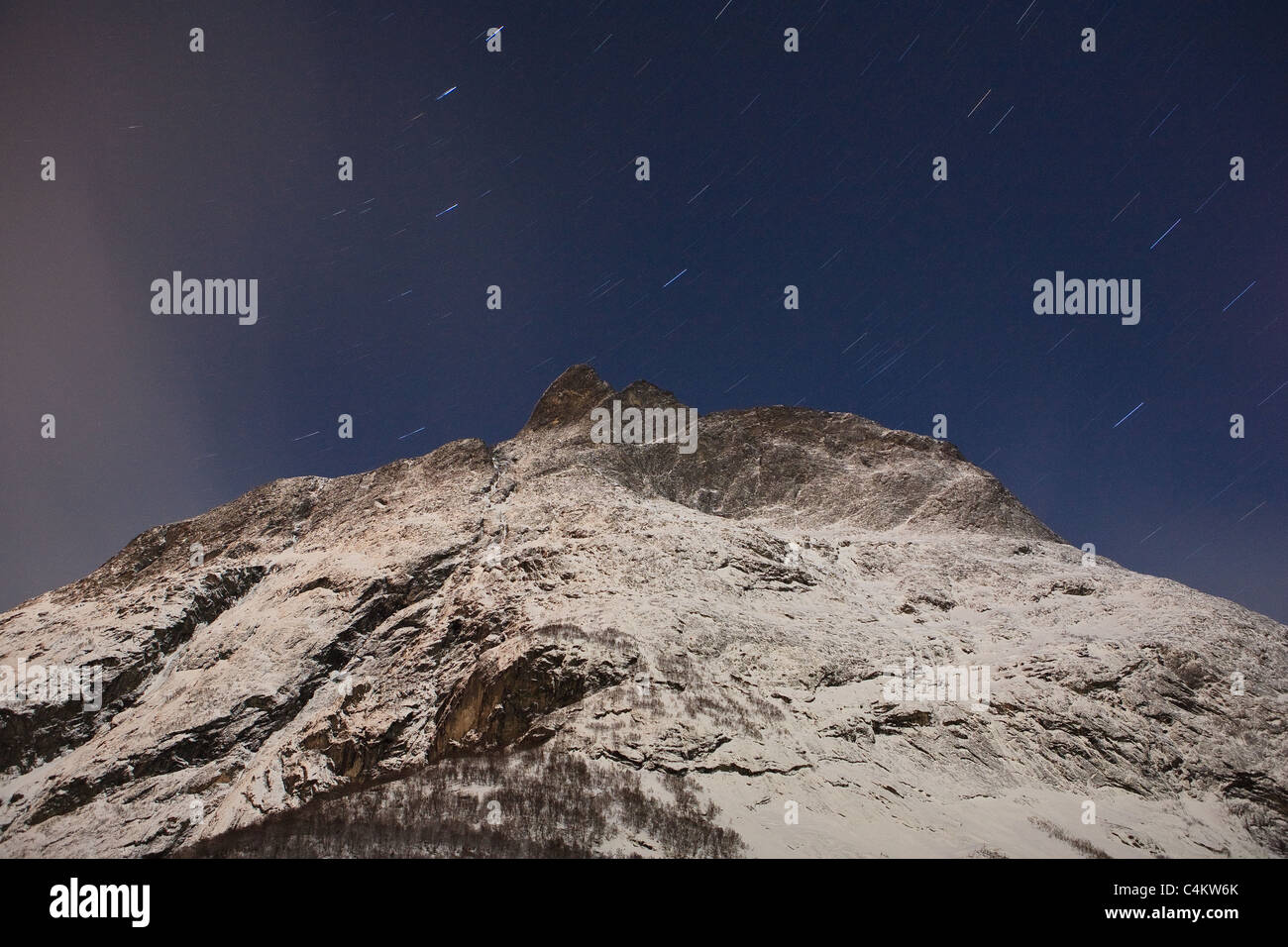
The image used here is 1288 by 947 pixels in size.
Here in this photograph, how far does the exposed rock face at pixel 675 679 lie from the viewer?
2858 cm

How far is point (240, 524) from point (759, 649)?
5062 cm

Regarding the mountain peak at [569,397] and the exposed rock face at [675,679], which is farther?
the mountain peak at [569,397]

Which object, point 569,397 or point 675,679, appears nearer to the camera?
point 675,679

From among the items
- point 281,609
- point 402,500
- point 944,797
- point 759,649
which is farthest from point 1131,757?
point 402,500

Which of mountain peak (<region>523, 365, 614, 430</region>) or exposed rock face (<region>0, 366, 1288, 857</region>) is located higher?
mountain peak (<region>523, 365, 614, 430</region>)

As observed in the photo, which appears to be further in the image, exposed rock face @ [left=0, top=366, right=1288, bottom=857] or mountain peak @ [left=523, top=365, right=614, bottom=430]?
mountain peak @ [left=523, top=365, right=614, bottom=430]

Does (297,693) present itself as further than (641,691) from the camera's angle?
Yes

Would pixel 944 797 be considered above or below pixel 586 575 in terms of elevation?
below

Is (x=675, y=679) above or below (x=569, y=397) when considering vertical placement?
below

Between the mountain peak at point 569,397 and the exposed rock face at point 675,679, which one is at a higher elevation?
the mountain peak at point 569,397

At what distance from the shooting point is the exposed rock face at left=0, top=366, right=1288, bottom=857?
28578mm

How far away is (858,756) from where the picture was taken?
3058cm

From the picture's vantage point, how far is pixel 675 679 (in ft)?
112
